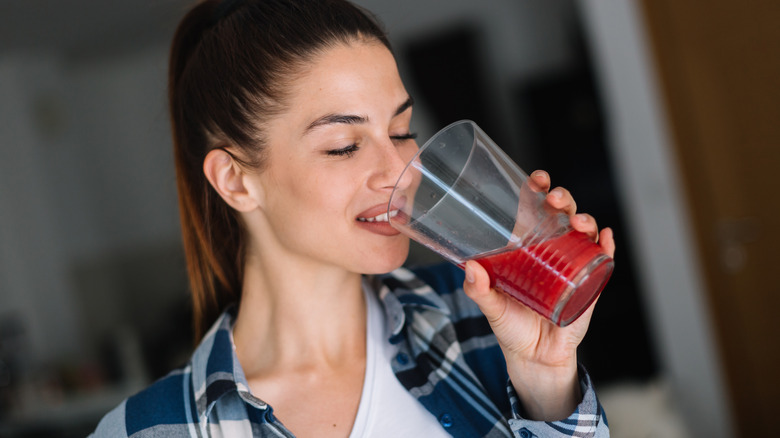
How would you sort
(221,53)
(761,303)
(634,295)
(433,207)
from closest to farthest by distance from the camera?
1. (433,207)
2. (221,53)
3. (761,303)
4. (634,295)

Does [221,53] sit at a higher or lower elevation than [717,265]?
higher

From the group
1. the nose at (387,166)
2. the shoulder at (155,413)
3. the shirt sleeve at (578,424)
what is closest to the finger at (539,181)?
the nose at (387,166)

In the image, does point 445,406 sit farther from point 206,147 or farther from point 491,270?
point 206,147

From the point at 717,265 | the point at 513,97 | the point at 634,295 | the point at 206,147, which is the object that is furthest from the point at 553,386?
the point at 513,97

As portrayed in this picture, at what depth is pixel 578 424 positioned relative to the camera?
3.49 ft

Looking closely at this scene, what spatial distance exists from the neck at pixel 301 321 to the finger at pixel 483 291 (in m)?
0.37

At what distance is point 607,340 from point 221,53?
10.0ft

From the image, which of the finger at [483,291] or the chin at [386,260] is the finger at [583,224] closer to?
the finger at [483,291]

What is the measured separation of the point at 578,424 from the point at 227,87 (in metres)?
0.81

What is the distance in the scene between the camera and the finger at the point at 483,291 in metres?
0.97

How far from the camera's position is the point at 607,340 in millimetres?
3781

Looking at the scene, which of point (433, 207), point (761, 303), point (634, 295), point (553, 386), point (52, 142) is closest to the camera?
point (433, 207)

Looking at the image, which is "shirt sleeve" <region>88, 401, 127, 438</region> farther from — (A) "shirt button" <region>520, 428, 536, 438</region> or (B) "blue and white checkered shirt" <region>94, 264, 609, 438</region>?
(A) "shirt button" <region>520, 428, 536, 438</region>

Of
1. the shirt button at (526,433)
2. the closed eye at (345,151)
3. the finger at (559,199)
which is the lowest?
the shirt button at (526,433)
